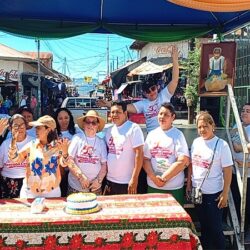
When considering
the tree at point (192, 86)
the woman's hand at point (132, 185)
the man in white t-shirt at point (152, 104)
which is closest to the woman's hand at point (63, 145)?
the woman's hand at point (132, 185)

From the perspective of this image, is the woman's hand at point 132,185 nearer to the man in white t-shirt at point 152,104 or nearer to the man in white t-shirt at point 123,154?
the man in white t-shirt at point 123,154

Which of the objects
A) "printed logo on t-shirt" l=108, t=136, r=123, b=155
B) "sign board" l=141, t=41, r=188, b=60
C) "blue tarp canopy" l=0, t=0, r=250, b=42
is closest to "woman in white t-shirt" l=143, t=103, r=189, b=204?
"printed logo on t-shirt" l=108, t=136, r=123, b=155

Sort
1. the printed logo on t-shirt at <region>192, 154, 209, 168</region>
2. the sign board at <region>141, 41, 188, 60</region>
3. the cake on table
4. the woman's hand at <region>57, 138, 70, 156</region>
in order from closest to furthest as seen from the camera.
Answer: the cake on table < the woman's hand at <region>57, 138, 70, 156</region> < the printed logo on t-shirt at <region>192, 154, 209, 168</region> < the sign board at <region>141, 41, 188, 60</region>

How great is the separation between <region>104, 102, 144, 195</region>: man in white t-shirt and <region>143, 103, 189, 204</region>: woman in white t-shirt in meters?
0.13

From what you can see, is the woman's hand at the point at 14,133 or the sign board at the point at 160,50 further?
the sign board at the point at 160,50

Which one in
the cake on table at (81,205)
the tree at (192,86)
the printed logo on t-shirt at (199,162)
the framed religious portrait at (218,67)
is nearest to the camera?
the cake on table at (81,205)

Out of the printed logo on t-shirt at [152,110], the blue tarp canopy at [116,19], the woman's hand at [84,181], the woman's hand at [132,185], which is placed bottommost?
the woman's hand at [132,185]

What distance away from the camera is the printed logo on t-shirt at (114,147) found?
3742mm

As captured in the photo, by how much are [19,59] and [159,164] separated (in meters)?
15.7

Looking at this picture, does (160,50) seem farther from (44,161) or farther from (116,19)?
(44,161)

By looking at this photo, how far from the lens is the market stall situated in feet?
9.05

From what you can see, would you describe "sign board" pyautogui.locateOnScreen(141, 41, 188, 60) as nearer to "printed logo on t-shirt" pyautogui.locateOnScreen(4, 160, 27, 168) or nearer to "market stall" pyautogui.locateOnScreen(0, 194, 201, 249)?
"printed logo on t-shirt" pyautogui.locateOnScreen(4, 160, 27, 168)

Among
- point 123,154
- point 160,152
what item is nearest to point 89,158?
point 123,154

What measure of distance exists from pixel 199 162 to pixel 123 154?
77 cm
